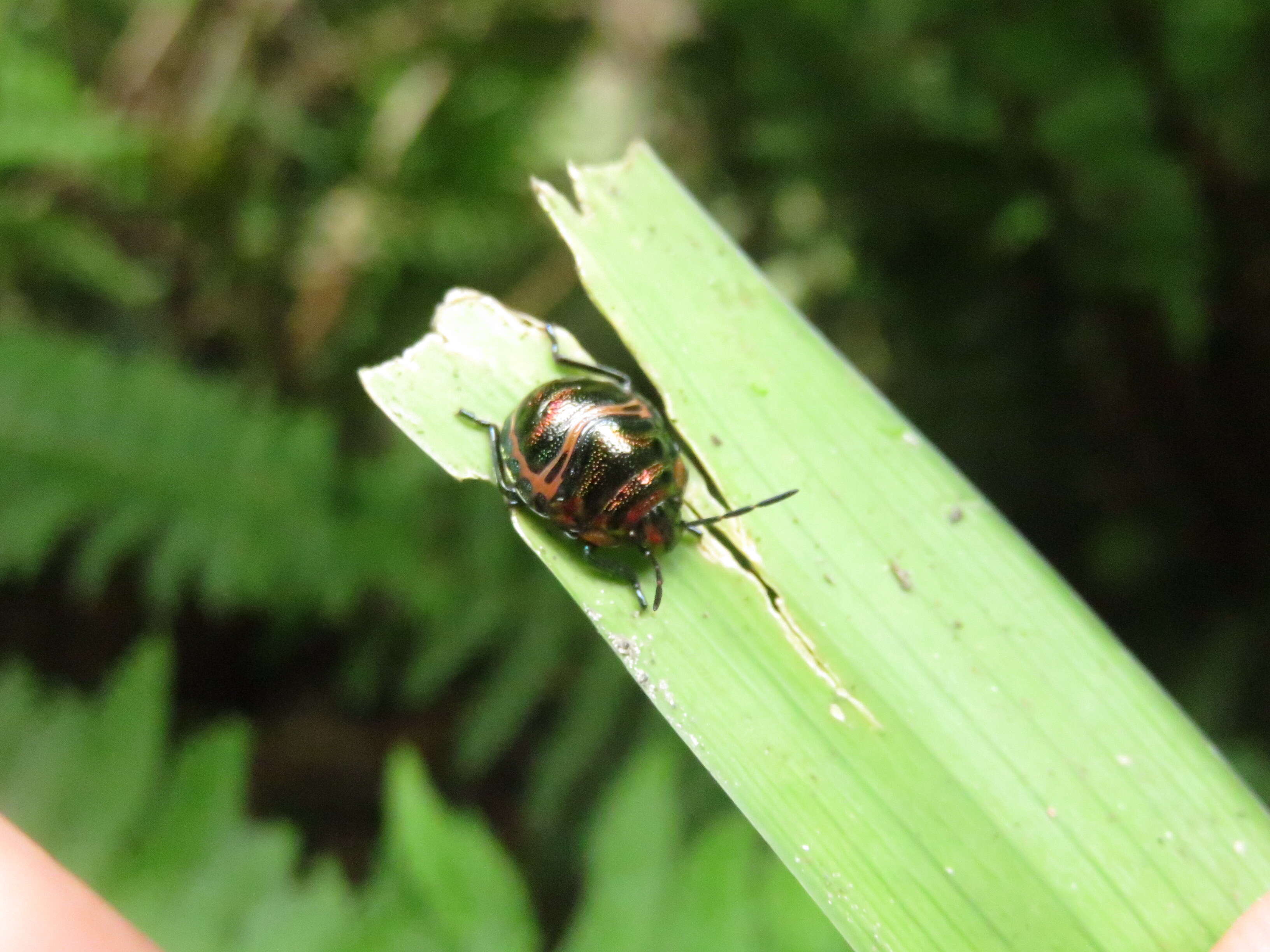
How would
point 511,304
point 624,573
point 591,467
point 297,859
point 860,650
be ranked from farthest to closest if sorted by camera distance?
1. point 511,304
2. point 297,859
3. point 591,467
4. point 624,573
5. point 860,650

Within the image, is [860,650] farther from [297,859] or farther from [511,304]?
[511,304]

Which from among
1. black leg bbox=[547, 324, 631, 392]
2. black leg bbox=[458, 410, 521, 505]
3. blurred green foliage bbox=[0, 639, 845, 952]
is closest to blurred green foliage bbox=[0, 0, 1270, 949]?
blurred green foliage bbox=[0, 639, 845, 952]

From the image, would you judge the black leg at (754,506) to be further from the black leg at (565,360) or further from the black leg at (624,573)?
the black leg at (565,360)

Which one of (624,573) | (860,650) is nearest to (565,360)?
(624,573)

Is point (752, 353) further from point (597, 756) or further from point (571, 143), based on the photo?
point (571, 143)

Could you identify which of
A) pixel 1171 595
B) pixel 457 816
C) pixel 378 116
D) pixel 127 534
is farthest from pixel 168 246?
pixel 1171 595

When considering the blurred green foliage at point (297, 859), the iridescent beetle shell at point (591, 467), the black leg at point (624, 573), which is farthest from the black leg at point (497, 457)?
the blurred green foliage at point (297, 859)

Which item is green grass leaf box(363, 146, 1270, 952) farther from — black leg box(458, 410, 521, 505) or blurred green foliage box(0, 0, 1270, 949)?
blurred green foliage box(0, 0, 1270, 949)
